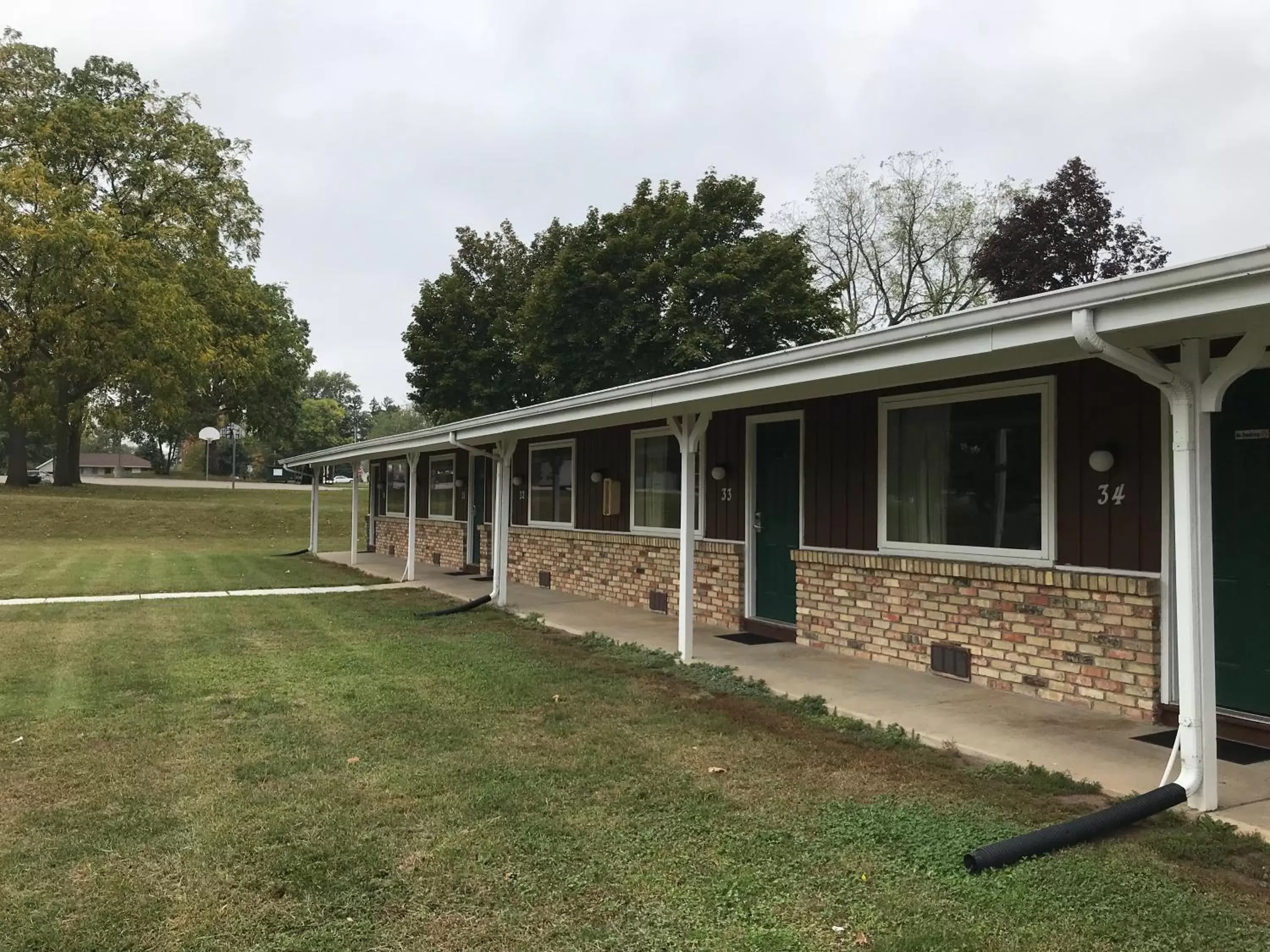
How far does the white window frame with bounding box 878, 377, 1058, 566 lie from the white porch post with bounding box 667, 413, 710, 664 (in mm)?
1419

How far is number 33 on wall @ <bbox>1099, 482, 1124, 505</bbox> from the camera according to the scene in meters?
5.09

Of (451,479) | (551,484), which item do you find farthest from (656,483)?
(451,479)

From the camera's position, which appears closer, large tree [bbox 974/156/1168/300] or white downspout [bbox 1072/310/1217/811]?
white downspout [bbox 1072/310/1217/811]

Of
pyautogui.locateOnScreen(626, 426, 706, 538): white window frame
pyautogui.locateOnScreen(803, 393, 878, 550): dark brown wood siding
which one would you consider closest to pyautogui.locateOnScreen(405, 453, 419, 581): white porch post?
pyautogui.locateOnScreen(626, 426, 706, 538): white window frame

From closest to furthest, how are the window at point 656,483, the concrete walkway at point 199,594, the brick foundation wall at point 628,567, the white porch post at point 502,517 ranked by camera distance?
the brick foundation wall at point 628,567
the window at point 656,483
the white porch post at point 502,517
the concrete walkway at point 199,594

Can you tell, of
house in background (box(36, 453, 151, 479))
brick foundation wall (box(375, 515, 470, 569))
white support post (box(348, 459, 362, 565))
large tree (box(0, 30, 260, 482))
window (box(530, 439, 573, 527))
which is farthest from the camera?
house in background (box(36, 453, 151, 479))

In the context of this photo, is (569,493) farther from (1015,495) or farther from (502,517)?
(1015,495)

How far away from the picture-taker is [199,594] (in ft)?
37.1

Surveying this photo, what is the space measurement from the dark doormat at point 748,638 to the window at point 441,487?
8049mm

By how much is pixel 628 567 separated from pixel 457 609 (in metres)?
2.01

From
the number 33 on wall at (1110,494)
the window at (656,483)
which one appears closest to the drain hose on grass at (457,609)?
the window at (656,483)

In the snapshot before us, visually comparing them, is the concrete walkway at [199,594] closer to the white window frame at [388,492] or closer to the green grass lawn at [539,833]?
the white window frame at [388,492]

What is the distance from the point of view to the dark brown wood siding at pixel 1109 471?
16.2ft

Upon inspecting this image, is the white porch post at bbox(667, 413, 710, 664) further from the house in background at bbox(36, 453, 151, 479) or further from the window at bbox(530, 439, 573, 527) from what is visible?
the house in background at bbox(36, 453, 151, 479)
